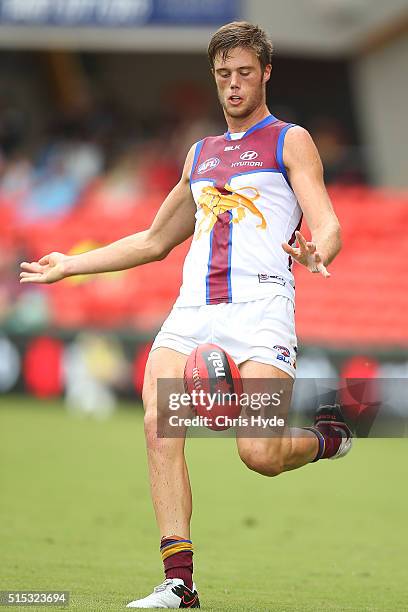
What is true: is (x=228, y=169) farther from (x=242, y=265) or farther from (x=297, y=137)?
(x=242, y=265)

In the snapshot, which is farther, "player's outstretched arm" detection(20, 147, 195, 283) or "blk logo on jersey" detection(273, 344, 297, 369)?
"player's outstretched arm" detection(20, 147, 195, 283)

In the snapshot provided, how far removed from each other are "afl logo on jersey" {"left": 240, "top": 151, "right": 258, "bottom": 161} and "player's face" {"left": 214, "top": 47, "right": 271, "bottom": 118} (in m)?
0.20

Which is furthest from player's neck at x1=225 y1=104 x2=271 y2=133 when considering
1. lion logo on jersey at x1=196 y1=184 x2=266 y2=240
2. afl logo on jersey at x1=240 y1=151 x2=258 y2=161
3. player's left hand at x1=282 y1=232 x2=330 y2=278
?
player's left hand at x1=282 y1=232 x2=330 y2=278

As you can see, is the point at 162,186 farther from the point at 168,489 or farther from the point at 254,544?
the point at 168,489

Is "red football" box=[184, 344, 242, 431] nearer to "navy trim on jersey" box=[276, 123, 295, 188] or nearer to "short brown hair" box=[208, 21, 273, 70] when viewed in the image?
"navy trim on jersey" box=[276, 123, 295, 188]

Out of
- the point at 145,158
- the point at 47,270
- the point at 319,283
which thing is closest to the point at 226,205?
the point at 47,270

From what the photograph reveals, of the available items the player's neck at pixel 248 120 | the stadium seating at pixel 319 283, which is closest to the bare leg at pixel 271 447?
the player's neck at pixel 248 120

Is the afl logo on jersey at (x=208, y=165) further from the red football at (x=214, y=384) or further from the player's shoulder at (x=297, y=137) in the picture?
the red football at (x=214, y=384)

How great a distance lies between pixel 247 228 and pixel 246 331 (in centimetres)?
49

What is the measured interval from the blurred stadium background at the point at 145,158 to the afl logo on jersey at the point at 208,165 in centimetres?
863

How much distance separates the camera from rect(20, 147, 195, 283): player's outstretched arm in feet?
21.4

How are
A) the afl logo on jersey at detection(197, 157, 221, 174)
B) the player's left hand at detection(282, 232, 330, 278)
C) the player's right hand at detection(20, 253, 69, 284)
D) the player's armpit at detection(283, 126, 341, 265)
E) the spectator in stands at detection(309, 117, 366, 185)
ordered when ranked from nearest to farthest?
the player's left hand at detection(282, 232, 330, 278)
the player's armpit at detection(283, 126, 341, 265)
the afl logo on jersey at detection(197, 157, 221, 174)
the player's right hand at detection(20, 253, 69, 284)
the spectator in stands at detection(309, 117, 366, 185)

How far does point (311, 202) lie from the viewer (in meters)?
5.84

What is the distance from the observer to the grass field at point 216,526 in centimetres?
657
